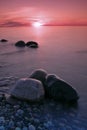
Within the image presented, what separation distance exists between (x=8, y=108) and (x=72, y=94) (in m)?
2.61

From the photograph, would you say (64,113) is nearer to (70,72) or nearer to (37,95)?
(37,95)

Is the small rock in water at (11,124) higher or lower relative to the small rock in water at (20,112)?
lower

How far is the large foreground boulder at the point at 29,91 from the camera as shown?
9508 millimetres

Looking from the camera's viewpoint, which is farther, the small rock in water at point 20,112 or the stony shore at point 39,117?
the small rock in water at point 20,112

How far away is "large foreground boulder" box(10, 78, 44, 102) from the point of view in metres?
9.51

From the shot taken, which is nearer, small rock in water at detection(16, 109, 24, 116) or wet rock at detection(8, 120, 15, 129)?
wet rock at detection(8, 120, 15, 129)

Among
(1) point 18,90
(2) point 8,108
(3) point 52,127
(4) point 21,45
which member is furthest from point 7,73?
(4) point 21,45

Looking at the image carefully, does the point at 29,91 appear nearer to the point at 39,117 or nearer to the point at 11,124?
the point at 39,117

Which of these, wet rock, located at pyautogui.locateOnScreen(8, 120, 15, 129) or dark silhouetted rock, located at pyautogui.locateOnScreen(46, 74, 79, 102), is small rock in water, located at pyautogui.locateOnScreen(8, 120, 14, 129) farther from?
dark silhouetted rock, located at pyautogui.locateOnScreen(46, 74, 79, 102)

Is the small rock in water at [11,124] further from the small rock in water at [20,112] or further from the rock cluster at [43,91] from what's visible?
the rock cluster at [43,91]

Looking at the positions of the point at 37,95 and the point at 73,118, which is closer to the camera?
the point at 73,118

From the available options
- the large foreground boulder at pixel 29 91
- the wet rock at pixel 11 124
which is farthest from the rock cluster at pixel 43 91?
the wet rock at pixel 11 124

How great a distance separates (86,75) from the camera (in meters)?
14.5

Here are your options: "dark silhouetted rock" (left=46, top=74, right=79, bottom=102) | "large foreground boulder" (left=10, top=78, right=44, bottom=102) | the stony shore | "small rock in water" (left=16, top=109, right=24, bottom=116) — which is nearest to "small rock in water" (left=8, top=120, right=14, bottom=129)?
the stony shore
